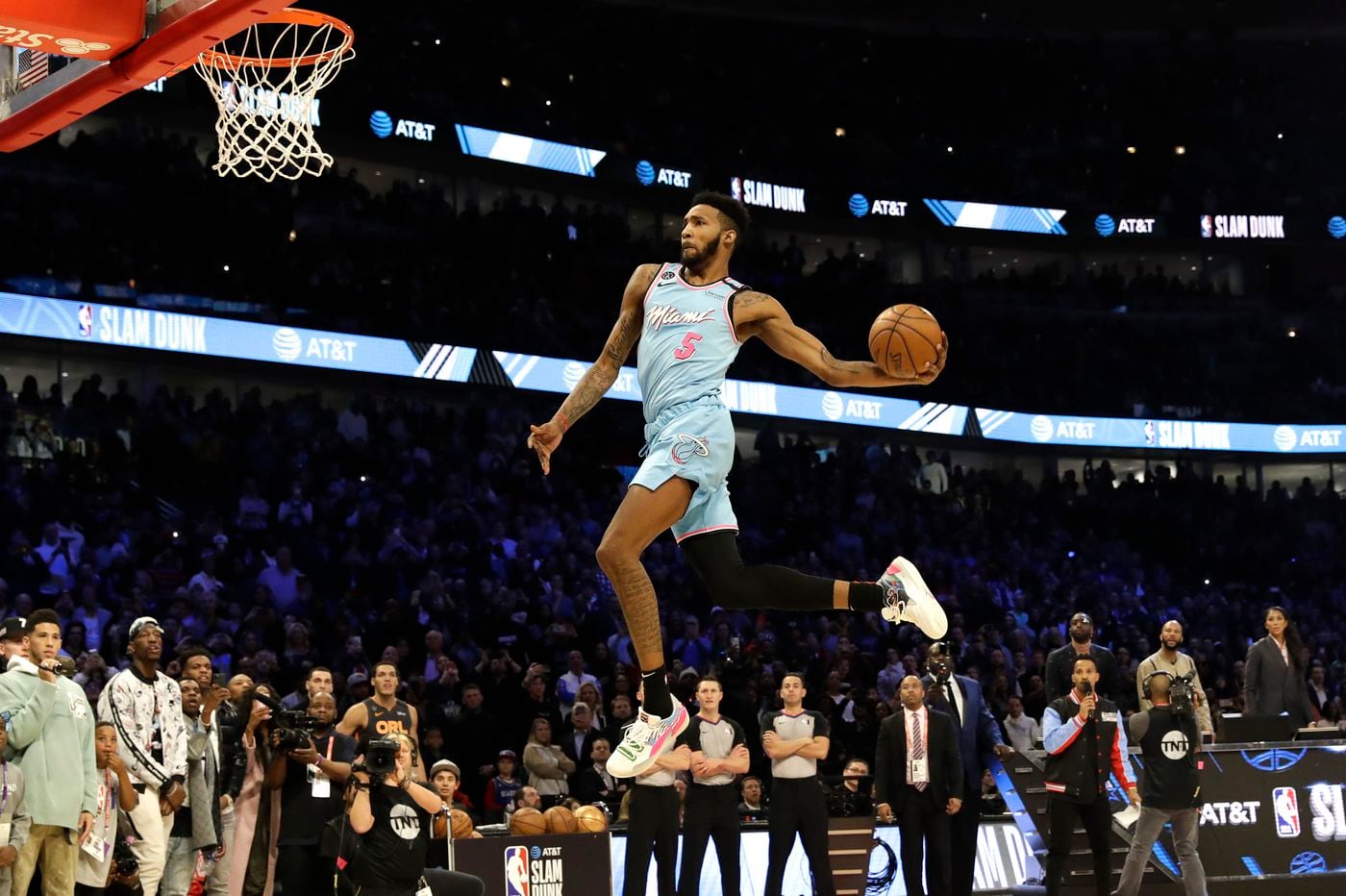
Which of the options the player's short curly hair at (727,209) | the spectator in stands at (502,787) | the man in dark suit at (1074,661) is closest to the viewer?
the player's short curly hair at (727,209)

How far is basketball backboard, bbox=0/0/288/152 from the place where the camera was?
7062 millimetres

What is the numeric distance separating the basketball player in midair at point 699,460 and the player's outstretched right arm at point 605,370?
0.04 feet

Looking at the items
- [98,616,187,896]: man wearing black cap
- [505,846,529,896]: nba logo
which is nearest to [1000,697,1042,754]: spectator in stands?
[505,846,529,896]: nba logo

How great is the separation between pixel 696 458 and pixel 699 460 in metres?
0.01

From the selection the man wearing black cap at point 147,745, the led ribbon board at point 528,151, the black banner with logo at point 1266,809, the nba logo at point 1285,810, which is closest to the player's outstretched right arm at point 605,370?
the man wearing black cap at point 147,745

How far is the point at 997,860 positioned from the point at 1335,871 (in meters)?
3.06

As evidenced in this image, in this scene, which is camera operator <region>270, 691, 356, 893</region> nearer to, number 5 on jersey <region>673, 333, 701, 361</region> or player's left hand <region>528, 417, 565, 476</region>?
player's left hand <region>528, 417, 565, 476</region>

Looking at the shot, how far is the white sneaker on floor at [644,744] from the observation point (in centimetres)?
582

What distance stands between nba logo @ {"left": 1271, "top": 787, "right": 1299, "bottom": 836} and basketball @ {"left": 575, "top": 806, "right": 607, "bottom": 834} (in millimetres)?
6398

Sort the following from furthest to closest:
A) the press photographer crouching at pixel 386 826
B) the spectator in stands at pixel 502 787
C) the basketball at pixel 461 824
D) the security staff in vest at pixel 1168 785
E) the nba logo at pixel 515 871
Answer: the spectator in stands at pixel 502 787
the security staff in vest at pixel 1168 785
the nba logo at pixel 515 871
the basketball at pixel 461 824
the press photographer crouching at pixel 386 826

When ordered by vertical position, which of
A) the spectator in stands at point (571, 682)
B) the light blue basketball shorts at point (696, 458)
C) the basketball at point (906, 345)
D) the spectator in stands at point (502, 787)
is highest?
the basketball at point (906, 345)

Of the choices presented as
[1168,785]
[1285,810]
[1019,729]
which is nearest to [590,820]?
[1168,785]

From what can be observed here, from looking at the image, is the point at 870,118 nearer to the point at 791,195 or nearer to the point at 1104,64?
the point at 791,195

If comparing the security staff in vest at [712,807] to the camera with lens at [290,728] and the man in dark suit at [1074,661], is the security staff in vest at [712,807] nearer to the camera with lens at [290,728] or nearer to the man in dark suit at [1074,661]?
the man in dark suit at [1074,661]
